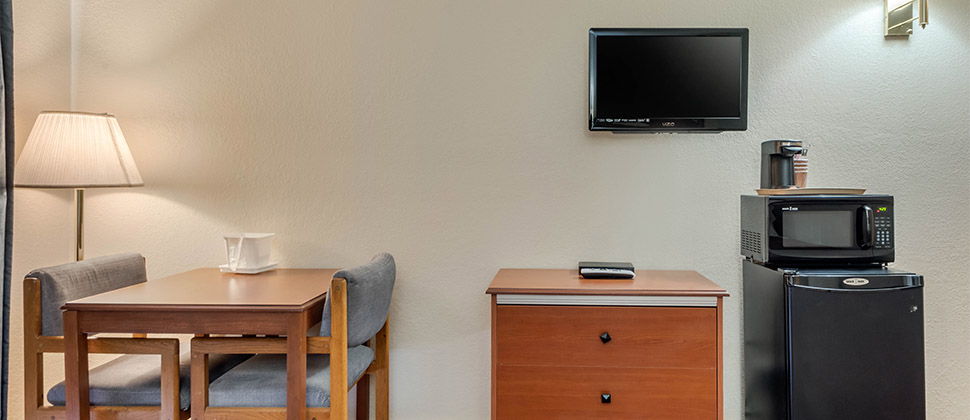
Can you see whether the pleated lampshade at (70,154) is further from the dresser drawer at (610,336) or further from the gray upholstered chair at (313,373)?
the dresser drawer at (610,336)

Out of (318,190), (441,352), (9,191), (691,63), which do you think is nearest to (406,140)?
(318,190)

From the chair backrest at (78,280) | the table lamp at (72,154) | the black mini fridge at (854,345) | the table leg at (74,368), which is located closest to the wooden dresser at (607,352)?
the black mini fridge at (854,345)

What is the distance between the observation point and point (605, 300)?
2.20m

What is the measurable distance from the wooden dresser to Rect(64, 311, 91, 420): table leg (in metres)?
1.42

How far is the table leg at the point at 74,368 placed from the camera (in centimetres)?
198

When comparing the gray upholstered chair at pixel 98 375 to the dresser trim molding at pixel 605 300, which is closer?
the gray upholstered chair at pixel 98 375

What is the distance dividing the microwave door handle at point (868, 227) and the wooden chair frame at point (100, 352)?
253 cm

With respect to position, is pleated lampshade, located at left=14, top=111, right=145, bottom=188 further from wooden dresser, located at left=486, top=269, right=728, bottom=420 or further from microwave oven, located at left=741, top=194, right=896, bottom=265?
microwave oven, located at left=741, top=194, right=896, bottom=265

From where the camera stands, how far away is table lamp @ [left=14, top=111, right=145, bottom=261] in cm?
242

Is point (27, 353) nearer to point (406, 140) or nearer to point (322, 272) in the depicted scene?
point (322, 272)

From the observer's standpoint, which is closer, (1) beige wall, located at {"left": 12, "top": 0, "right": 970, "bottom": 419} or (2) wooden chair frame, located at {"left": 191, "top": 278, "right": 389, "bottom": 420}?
(2) wooden chair frame, located at {"left": 191, "top": 278, "right": 389, "bottom": 420}

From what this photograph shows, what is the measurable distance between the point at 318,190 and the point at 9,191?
46.7 inches

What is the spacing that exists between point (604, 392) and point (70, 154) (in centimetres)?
238

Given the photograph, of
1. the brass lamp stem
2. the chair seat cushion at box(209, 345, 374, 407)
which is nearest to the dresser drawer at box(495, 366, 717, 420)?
the chair seat cushion at box(209, 345, 374, 407)
